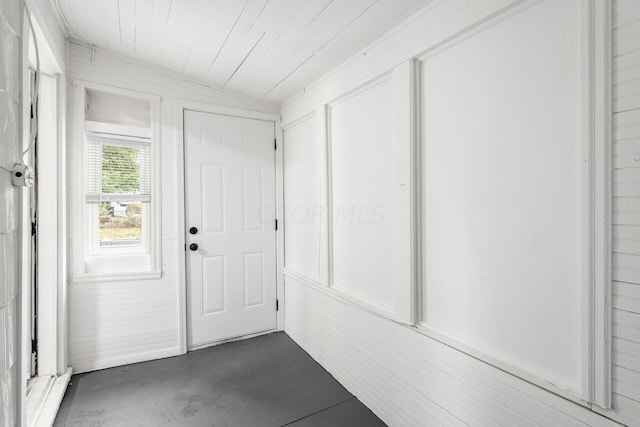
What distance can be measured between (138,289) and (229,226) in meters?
0.89

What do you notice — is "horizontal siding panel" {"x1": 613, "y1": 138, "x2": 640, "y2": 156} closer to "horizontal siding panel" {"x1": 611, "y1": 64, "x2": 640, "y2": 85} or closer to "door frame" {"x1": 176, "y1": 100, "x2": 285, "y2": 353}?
"horizontal siding panel" {"x1": 611, "y1": 64, "x2": 640, "y2": 85}

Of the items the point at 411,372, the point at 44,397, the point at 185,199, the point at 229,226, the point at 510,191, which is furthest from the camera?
the point at 229,226

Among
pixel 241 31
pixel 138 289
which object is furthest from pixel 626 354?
pixel 138 289

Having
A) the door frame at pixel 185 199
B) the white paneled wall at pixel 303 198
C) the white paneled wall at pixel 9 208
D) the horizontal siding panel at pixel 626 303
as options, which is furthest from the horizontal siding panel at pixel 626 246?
the door frame at pixel 185 199

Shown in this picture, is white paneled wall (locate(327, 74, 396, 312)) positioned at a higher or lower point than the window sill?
higher

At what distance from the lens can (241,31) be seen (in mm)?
1958

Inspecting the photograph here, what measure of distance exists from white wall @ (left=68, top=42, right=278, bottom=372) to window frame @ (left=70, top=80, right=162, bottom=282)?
4 cm

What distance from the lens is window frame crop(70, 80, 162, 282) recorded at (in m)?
2.37

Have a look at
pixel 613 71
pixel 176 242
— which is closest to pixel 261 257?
pixel 176 242

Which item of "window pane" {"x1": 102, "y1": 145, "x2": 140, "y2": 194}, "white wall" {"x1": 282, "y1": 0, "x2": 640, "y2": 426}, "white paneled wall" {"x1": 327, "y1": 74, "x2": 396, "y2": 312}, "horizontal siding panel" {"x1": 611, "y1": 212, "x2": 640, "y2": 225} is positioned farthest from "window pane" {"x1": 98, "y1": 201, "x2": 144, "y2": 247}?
"horizontal siding panel" {"x1": 611, "y1": 212, "x2": 640, "y2": 225}

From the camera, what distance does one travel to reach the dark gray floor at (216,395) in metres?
1.89

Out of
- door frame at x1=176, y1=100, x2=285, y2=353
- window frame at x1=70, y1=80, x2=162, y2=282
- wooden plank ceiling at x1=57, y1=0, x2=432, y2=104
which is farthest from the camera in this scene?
door frame at x1=176, y1=100, x2=285, y2=353

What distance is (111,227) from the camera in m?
2.58

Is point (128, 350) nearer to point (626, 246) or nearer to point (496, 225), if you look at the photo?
point (496, 225)
